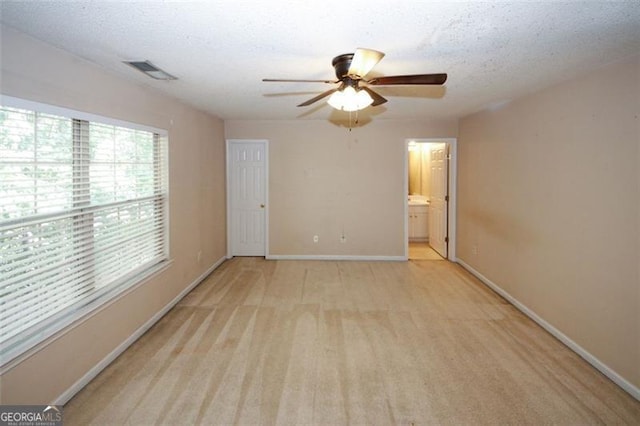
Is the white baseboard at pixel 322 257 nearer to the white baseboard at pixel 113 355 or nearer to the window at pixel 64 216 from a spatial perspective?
the white baseboard at pixel 113 355

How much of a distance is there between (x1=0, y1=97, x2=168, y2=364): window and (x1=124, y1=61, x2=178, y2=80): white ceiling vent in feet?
1.60

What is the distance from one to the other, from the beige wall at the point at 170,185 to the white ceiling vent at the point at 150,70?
10.7 inches

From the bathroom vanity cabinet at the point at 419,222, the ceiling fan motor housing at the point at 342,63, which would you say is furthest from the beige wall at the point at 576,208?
the bathroom vanity cabinet at the point at 419,222

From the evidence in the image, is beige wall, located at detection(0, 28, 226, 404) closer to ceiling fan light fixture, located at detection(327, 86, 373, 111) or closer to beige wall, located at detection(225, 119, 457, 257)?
beige wall, located at detection(225, 119, 457, 257)

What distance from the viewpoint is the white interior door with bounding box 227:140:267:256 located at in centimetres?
598

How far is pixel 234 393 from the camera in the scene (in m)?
2.39

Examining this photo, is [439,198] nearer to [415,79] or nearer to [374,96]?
[374,96]

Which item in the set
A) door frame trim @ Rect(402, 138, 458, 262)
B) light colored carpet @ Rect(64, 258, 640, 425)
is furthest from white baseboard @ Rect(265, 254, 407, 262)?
light colored carpet @ Rect(64, 258, 640, 425)

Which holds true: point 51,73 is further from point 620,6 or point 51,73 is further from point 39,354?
point 620,6

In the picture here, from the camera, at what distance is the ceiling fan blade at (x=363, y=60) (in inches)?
74.0

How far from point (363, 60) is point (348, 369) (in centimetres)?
222

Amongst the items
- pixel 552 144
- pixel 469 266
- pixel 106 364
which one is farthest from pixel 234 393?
pixel 469 266

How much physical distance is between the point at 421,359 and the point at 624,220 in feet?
5.93

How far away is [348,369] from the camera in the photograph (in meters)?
2.69
